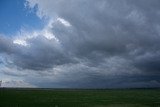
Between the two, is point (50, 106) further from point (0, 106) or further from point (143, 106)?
point (143, 106)

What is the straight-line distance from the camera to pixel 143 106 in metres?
54.1

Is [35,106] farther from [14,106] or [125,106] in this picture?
[125,106]

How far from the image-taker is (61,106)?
51781mm

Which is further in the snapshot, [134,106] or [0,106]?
[134,106]

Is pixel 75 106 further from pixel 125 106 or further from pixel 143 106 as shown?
pixel 143 106

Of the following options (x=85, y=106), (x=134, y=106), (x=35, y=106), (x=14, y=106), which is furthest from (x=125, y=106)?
(x=14, y=106)

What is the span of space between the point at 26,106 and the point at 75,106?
10.3m

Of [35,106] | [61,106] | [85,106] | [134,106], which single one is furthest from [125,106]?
[35,106]

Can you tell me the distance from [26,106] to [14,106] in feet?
7.92

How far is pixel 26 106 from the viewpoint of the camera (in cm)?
5053

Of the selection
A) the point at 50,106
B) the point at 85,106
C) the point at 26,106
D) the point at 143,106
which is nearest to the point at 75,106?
the point at 85,106

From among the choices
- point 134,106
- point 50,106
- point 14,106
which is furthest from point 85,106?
point 14,106

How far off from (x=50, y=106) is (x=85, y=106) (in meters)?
7.51

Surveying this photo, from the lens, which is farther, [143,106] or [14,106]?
[143,106]
